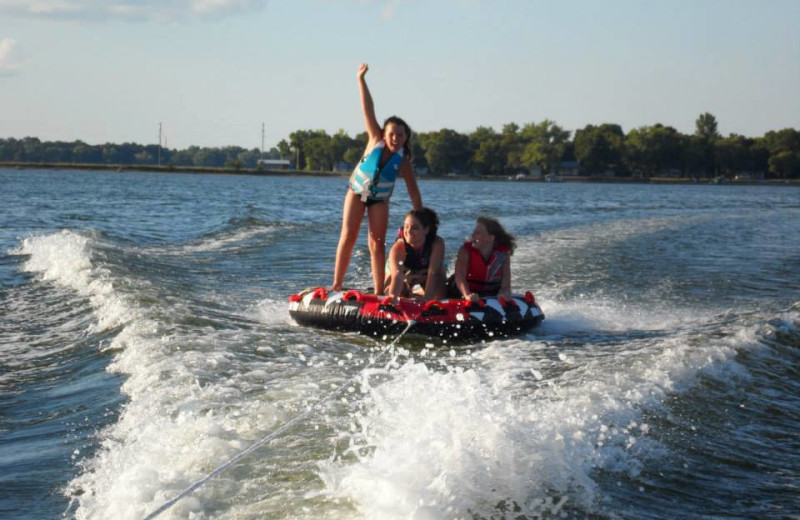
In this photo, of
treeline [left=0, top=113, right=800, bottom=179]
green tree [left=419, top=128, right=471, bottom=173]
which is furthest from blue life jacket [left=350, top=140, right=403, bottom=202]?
green tree [left=419, top=128, right=471, bottom=173]

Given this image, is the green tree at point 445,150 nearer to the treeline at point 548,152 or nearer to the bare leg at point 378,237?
the treeline at point 548,152

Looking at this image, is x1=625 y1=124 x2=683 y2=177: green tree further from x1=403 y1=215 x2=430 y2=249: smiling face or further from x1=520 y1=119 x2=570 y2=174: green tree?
x1=403 y1=215 x2=430 y2=249: smiling face

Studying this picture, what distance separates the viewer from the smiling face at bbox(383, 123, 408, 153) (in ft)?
26.1

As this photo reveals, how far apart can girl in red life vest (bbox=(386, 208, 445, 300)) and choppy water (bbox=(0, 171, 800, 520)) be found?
770mm

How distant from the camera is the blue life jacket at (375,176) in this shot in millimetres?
8094

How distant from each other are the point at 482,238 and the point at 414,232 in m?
0.72

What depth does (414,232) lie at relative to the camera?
7980 millimetres

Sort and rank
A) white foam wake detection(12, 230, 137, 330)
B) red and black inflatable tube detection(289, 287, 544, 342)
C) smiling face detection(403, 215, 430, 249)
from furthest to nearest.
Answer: white foam wake detection(12, 230, 137, 330) → smiling face detection(403, 215, 430, 249) → red and black inflatable tube detection(289, 287, 544, 342)

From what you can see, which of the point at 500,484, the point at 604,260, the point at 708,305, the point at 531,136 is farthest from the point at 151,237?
the point at 531,136

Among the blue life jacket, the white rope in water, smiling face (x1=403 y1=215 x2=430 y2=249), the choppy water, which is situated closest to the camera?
the white rope in water

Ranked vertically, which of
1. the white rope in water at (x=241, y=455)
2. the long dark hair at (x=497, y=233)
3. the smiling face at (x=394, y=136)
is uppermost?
the smiling face at (x=394, y=136)

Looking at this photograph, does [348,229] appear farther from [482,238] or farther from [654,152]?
[654,152]

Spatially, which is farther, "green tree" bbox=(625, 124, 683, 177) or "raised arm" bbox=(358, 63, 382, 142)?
"green tree" bbox=(625, 124, 683, 177)

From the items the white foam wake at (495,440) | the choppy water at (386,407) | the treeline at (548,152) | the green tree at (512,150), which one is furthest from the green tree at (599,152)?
the white foam wake at (495,440)
